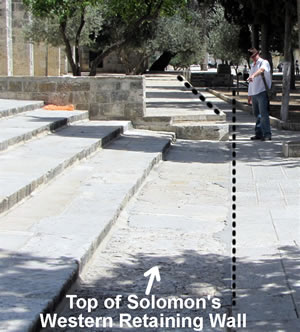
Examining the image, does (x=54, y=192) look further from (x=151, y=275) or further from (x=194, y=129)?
(x=194, y=129)

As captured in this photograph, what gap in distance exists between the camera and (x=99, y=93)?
48.3ft

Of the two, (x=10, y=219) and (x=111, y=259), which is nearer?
(x=111, y=259)

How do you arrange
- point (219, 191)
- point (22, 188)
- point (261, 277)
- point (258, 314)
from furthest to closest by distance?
Answer: point (219, 191) < point (22, 188) < point (261, 277) < point (258, 314)

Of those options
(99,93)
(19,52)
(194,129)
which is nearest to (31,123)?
(99,93)

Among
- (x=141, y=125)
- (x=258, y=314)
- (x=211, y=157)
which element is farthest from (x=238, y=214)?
(x=141, y=125)

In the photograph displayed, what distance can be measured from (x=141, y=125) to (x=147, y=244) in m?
8.59

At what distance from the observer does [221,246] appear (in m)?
6.48

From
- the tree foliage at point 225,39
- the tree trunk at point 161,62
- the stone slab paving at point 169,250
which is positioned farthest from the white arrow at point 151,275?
the tree trunk at point 161,62

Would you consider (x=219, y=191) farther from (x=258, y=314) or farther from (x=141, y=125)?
(x=141, y=125)

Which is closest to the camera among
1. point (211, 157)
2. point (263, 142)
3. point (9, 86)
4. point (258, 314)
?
point (258, 314)

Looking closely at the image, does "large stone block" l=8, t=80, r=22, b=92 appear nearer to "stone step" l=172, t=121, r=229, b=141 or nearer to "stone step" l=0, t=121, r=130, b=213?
"stone step" l=0, t=121, r=130, b=213

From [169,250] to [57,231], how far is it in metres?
0.98

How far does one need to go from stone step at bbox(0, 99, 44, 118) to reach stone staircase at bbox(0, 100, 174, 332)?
20 mm

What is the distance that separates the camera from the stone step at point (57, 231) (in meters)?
4.47
